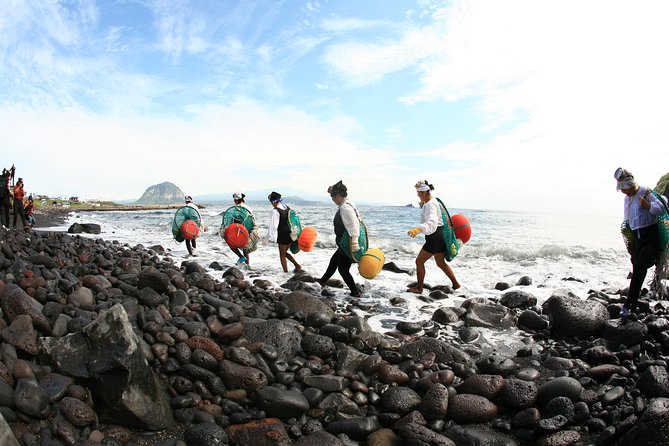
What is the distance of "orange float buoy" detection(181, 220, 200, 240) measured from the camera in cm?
1229

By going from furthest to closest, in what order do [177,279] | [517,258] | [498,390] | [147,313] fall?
1. [517,258]
2. [177,279]
3. [147,313]
4. [498,390]

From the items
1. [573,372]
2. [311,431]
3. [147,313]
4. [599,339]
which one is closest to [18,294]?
[147,313]

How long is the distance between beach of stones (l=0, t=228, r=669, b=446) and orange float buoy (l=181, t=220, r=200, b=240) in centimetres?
627

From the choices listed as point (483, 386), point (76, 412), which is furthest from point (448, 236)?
point (76, 412)

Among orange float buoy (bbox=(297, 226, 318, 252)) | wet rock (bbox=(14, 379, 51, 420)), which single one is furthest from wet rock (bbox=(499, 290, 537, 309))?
wet rock (bbox=(14, 379, 51, 420))

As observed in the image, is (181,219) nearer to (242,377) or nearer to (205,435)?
(242,377)

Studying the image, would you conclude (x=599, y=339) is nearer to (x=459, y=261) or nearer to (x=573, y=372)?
(x=573, y=372)

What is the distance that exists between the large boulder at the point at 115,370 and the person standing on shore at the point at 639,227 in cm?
660

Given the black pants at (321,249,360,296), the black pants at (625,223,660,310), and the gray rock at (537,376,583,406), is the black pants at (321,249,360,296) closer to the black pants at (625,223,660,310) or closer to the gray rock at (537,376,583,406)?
the gray rock at (537,376,583,406)

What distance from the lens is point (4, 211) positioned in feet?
52.9

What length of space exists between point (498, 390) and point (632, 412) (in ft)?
3.62

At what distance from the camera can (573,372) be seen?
4461mm

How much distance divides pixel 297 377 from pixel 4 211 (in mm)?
17720

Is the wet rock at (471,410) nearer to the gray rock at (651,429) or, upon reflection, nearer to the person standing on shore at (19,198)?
the gray rock at (651,429)
